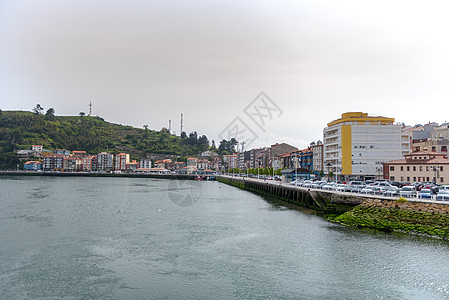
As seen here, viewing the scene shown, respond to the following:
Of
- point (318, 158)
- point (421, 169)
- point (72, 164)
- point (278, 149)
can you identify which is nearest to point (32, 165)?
point (72, 164)

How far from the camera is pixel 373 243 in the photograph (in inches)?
1037

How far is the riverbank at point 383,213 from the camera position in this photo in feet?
92.9

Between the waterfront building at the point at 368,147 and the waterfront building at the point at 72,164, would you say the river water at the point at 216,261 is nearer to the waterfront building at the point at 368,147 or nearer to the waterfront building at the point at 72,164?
the waterfront building at the point at 368,147

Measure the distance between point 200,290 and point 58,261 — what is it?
11024 mm

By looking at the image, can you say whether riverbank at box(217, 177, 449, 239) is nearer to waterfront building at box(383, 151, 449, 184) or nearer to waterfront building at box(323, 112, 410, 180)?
waterfront building at box(383, 151, 449, 184)

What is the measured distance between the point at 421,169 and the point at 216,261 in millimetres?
48835

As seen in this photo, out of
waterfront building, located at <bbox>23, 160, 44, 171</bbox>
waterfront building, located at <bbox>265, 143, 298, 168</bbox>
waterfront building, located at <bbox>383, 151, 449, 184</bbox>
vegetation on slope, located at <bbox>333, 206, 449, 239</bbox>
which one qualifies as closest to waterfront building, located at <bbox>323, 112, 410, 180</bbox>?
waterfront building, located at <bbox>383, 151, 449, 184</bbox>

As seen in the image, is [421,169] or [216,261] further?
[421,169]

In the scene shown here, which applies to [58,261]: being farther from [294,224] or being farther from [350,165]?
[350,165]

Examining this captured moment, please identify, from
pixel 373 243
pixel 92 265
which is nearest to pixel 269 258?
pixel 373 243

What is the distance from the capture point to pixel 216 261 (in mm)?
22969

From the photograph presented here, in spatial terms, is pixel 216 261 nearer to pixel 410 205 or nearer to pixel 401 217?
pixel 401 217

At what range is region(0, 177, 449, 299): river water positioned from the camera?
1819cm

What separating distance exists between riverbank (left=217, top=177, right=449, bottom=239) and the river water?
1.67m
